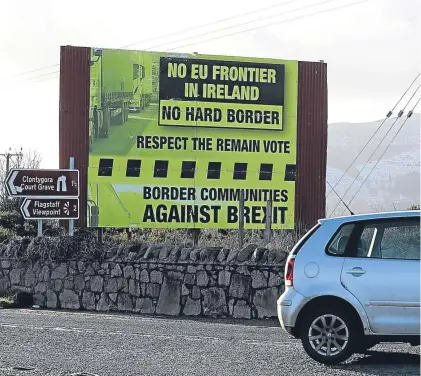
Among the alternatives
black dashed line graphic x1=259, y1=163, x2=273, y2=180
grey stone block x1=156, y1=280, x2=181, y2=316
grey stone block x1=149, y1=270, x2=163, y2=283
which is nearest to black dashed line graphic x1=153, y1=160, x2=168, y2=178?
black dashed line graphic x1=259, y1=163, x2=273, y2=180

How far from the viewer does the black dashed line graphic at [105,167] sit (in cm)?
2320

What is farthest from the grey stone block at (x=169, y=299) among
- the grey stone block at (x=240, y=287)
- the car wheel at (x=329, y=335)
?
the car wheel at (x=329, y=335)

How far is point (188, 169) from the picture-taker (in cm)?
2350

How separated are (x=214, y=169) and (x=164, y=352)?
41.6 ft

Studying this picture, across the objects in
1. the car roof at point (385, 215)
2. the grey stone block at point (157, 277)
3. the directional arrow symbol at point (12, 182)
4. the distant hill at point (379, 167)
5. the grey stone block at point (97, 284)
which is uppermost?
the distant hill at point (379, 167)

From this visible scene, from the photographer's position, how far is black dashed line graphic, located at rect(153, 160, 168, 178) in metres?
23.4

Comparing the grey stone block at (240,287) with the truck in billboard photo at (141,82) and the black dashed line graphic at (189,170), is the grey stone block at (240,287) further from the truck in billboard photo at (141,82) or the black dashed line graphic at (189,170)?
the truck in billboard photo at (141,82)

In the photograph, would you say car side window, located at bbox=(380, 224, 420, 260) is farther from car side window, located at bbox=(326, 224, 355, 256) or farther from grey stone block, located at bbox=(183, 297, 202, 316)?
grey stone block, located at bbox=(183, 297, 202, 316)

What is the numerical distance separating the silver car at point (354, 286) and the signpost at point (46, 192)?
449 inches

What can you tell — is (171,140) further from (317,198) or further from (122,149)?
(317,198)

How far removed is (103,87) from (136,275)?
645 cm

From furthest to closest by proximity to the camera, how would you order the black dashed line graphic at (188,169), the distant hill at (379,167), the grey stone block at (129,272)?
1. the distant hill at (379,167)
2. the black dashed line graphic at (188,169)
3. the grey stone block at (129,272)

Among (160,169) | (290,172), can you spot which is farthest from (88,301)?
(290,172)

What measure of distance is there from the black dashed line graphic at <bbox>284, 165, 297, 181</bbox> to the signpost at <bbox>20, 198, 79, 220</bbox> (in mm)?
5529
